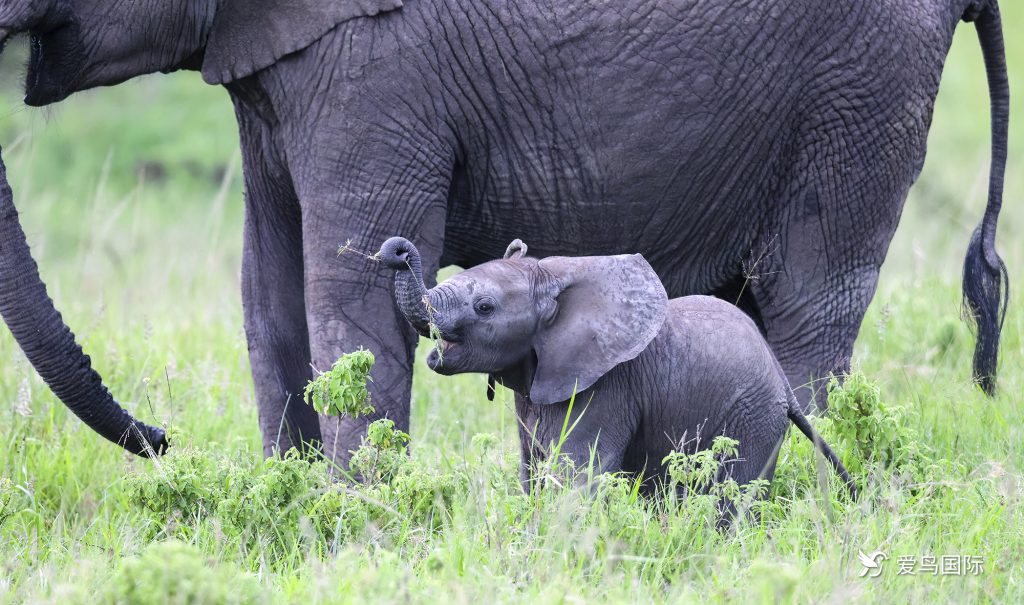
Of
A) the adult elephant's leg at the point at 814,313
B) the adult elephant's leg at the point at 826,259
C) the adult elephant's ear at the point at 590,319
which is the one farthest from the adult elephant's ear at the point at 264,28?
the adult elephant's leg at the point at 814,313

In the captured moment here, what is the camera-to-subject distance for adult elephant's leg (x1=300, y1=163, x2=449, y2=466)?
444 cm

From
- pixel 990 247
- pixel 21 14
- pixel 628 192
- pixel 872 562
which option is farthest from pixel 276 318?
pixel 990 247

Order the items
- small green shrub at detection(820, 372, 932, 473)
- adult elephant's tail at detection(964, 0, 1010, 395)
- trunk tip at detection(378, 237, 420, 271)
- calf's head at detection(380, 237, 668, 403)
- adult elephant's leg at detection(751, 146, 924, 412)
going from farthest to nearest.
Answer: adult elephant's tail at detection(964, 0, 1010, 395)
adult elephant's leg at detection(751, 146, 924, 412)
small green shrub at detection(820, 372, 932, 473)
calf's head at detection(380, 237, 668, 403)
trunk tip at detection(378, 237, 420, 271)

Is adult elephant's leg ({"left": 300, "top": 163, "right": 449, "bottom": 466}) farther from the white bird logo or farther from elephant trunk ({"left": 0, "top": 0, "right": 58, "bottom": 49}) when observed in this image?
the white bird logo

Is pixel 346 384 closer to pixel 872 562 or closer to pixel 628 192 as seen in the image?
pixel 628 192

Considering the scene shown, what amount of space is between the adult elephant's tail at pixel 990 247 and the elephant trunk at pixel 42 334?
124 inches

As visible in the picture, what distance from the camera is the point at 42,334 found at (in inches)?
168

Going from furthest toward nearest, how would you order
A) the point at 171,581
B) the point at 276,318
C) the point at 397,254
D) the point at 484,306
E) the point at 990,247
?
1. the point at 990,247
2. the point at 276,318
3. the point at 484,306
4. the point at 397,254
5. the point at 171,581

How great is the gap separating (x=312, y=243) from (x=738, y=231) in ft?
4.94

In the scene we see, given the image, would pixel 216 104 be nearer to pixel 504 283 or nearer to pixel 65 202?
pixel 65 202

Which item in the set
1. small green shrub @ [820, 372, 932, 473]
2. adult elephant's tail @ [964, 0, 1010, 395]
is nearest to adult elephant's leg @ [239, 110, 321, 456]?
small green shrub @ [820, 372, 932, 473]

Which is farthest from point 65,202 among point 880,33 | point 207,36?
point 880,33

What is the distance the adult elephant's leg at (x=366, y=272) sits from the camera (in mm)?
4441

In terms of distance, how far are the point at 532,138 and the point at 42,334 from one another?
165 centimetres
